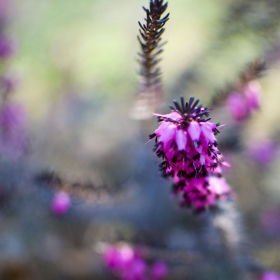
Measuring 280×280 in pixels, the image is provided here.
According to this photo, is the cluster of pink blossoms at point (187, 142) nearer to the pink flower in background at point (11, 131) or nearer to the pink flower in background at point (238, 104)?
the pink flower in background at point (238, 104)

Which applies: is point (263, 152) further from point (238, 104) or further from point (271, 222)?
point (238, 104)

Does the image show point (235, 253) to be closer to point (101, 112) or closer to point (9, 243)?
point (9, 243)

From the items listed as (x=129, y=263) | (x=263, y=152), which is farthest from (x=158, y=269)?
(x=263, y=152)

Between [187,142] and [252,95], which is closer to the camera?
[187,142]

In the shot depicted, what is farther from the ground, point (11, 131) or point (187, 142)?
point (11, 131)

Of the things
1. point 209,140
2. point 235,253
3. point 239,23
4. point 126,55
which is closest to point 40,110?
point 126,55

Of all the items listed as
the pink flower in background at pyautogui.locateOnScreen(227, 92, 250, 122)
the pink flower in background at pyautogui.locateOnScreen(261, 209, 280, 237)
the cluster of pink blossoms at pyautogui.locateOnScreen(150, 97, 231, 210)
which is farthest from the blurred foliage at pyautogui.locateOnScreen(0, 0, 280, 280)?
the cluster of pink blossoms at pyautogui.locateOnScreen(150, 97, 231, 210)

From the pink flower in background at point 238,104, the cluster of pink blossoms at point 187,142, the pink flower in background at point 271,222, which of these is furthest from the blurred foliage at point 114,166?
the cluster of pink blossoms at point 187,142
